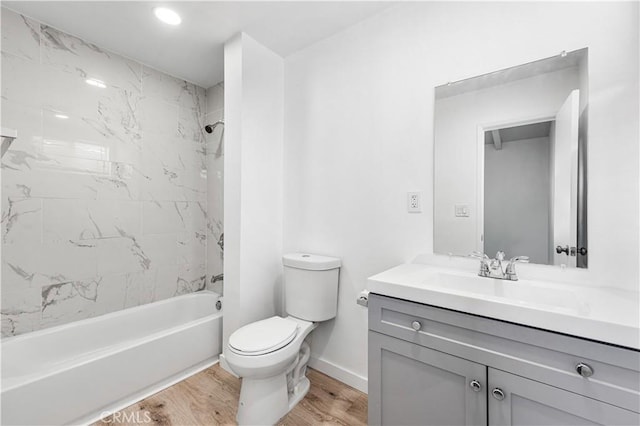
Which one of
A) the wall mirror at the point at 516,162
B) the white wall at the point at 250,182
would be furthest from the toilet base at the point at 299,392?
the wall mirror at the point at 516,162

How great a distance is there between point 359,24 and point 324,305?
187cm

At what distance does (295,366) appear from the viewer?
70.3 inches

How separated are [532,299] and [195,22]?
2.46 metres

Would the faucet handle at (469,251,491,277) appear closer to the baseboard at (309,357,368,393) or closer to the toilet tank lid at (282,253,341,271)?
the toilet tank lid at (282,253,341,271)

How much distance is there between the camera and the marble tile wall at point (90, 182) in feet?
5.85

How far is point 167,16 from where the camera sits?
1.80m

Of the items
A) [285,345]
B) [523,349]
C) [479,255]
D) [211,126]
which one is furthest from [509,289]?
[211,126]

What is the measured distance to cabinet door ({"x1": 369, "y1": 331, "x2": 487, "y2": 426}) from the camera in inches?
38.4

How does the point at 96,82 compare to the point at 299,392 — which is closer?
the point at 299,392

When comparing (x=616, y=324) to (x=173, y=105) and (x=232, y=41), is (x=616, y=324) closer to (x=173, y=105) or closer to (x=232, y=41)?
(x=232, y=41)

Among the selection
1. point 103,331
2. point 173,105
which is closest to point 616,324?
point 103,331

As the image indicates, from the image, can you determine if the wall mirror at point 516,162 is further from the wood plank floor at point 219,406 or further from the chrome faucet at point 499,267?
the wood plank floor at point 219,406

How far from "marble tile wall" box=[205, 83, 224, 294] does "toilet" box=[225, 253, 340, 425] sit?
110 cm

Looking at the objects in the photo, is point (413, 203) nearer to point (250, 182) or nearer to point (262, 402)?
point (250, 182)
